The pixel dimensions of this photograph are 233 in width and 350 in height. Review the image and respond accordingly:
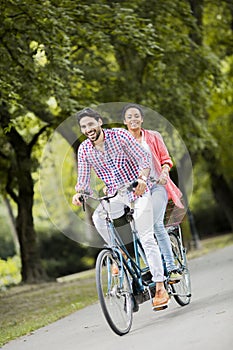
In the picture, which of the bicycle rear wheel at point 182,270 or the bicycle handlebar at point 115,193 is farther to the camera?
the bicycle rear wheel at point 182,270

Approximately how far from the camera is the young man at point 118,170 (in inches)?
313

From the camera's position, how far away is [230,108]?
3266 centimetres

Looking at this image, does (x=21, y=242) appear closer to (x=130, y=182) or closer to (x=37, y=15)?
(x=37, y=15)

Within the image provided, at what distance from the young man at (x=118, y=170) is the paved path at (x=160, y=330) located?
1.59ft

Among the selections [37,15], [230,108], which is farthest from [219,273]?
[230,108]

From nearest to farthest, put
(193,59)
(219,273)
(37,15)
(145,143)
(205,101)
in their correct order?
(145,143)
(219,273)
(37,15)
(193,59)
(205,101)

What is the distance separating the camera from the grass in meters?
10.6

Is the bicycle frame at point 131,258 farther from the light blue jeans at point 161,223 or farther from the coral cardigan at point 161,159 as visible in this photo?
the coral cardigan at point 161,159

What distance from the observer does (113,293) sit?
758 cm

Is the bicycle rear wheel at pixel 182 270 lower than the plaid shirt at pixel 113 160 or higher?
lower

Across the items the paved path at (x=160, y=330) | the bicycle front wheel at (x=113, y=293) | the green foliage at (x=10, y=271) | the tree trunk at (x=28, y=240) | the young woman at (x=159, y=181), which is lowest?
the green foliage at (x=10, y=271)

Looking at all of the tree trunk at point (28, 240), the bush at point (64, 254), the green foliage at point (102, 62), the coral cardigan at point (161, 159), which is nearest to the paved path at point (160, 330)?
the coral cardigan at point (161, 159)

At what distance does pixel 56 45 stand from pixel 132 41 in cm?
170

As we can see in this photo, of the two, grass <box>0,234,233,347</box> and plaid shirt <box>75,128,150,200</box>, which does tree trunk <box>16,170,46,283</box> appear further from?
plaid shirt <box>75,128,150,200</box>
